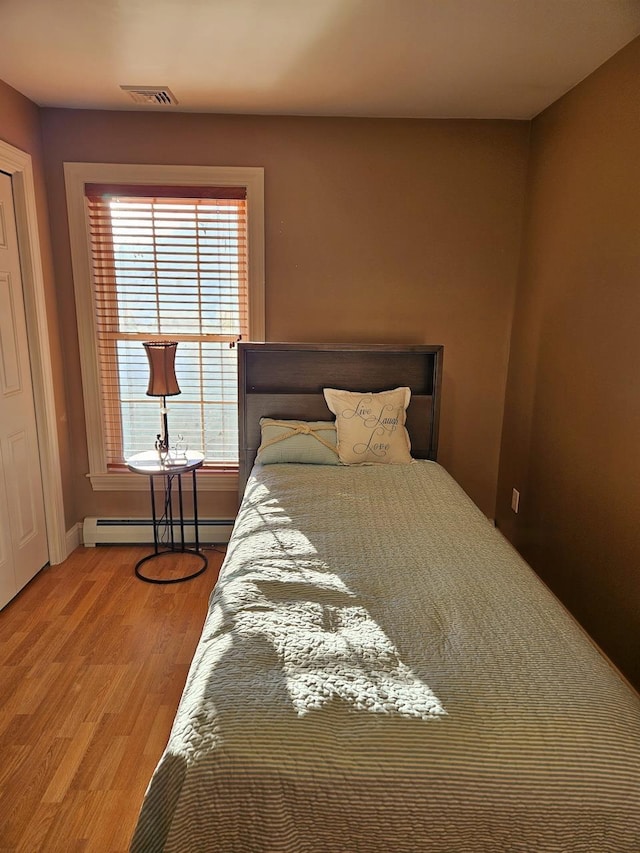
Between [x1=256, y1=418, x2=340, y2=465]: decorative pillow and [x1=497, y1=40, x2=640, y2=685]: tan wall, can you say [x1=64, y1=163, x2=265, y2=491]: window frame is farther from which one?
[x1=497, y1=40, x2=640, y2=685]: tan wall

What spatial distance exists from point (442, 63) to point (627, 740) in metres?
2.44

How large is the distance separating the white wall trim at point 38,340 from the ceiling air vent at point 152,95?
0.61 m

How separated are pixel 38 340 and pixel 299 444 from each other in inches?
57.8

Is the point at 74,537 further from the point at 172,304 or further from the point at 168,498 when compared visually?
the point at 172,304

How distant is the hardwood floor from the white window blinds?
83 centimetres

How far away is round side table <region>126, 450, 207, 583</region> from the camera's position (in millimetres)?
2805

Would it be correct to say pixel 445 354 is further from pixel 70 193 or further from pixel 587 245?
pixel 70 193

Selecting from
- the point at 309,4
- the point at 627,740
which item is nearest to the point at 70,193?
the point at 309,4

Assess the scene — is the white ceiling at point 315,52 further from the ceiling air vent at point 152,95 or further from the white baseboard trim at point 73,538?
the white baseboard trim at point 73,538

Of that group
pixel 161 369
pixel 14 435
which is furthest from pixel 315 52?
pixel 14 435

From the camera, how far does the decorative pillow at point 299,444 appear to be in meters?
2.73

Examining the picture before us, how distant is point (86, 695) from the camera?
6.54ft

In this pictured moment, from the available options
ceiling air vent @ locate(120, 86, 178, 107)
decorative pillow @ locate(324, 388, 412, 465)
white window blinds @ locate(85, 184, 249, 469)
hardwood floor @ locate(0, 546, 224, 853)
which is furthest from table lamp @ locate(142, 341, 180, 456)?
ceiling air vent @ locate(120, 86, 178, 107)

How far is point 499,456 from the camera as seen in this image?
3.29m
